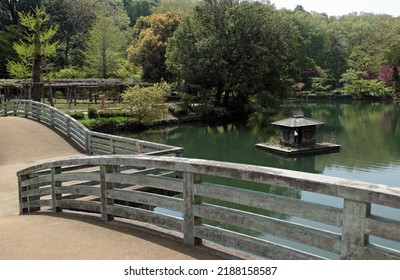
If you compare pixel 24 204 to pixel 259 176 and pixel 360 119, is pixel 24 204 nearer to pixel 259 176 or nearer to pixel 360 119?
pixel 259 176

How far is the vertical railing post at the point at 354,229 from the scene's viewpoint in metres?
2.71

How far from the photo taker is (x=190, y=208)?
12.6 ft

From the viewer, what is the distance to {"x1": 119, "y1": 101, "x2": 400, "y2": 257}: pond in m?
18.4

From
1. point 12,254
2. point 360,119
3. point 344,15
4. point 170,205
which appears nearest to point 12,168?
point 12,254

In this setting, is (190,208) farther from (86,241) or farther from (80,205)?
(80,205)

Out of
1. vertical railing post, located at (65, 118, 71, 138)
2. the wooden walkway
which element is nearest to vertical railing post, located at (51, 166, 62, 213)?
the wooden walkway

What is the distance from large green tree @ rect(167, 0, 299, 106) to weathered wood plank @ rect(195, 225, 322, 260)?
32.3m

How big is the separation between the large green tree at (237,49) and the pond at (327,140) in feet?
12.6

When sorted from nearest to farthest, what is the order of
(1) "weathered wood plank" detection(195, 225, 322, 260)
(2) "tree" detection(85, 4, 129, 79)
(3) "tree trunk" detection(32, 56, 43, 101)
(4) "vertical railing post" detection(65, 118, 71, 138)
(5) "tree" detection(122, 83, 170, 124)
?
(1) "weathered wood plank" detection(195, 225, 322, 260)
(4) "vertical railing post" detection(65, 118, 71, 138)
(3) "tree trunk" detection(32, 56, 43, 101)
(5) "tree" detection(122, 83, 170, 124)
(2) "tree" detection(85, 4, 129, 79)

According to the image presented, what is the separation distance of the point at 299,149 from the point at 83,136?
12270 millimetres

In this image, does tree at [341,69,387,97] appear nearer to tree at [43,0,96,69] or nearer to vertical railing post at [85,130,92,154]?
tree at [43,0,96,69]

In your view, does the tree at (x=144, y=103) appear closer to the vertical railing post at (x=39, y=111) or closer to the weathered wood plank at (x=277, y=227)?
the vertical railing post at (x=39, y=111)

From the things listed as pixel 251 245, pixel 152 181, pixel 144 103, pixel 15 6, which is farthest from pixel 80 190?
pixel 15 6

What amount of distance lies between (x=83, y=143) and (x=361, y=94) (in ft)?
183
